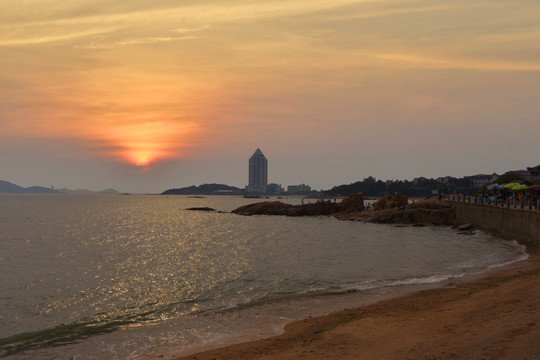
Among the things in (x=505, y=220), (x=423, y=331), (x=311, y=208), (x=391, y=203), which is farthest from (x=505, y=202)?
(x=311, y=208)

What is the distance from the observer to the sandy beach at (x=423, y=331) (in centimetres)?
1317

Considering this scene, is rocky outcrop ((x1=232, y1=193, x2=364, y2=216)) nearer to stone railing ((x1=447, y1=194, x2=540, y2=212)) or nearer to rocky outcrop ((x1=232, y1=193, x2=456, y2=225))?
rocky outcrop ((x1=232, y1=193, x2=456, y2=225))

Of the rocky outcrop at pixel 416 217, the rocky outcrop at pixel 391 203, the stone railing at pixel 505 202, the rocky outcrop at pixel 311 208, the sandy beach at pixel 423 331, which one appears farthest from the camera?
the rocky outcrop at pixel 311 208

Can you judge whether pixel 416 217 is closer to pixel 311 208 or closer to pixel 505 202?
pixel 505 202

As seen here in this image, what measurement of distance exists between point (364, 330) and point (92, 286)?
19788 millimetres

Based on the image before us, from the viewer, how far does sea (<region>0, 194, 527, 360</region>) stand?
18859 mm

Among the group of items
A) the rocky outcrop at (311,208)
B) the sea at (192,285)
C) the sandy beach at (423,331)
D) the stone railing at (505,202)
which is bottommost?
the sea at (192,285)

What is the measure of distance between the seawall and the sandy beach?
81.6 feet

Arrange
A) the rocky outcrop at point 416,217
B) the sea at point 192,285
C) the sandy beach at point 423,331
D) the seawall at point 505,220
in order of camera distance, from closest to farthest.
Result: the sandy beach at point 423,331
the sea at point 192,285
the seawall at point 505,220
the rocky outcrop at point 416,217

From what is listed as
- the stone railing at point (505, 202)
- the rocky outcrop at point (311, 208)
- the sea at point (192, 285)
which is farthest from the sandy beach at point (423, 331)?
the rocky outcrop at point (311, 208)

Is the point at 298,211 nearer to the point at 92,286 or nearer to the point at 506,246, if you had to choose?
the point at 506,246

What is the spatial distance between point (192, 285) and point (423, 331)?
1721 centimetres

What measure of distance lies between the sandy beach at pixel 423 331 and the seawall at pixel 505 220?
24.9 m

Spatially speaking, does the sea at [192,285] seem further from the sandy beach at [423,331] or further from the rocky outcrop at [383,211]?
the rocky outcrop at [383,211]
